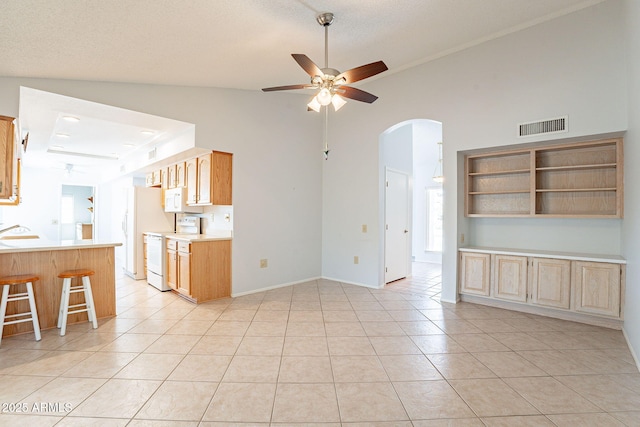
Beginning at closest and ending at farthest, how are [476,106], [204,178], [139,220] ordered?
1. [476,106]
2. [204,178]
3. [139,220]

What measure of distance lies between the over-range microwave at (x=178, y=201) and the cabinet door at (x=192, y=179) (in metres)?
0.15

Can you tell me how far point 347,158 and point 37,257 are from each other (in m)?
4.21

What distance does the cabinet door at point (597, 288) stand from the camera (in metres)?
2.97

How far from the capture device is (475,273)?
3865mm

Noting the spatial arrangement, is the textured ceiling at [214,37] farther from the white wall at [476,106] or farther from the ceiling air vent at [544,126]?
the ceiling air vent at [544,126]

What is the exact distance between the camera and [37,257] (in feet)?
9.98

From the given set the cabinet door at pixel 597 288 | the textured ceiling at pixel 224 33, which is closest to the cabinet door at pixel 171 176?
the textured ceiling at pixel 224 33

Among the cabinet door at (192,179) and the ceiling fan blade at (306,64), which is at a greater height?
the ceiling fan blade at (306,64)

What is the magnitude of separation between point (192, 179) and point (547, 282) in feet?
16.3

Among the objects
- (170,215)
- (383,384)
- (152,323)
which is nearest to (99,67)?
(152,323)

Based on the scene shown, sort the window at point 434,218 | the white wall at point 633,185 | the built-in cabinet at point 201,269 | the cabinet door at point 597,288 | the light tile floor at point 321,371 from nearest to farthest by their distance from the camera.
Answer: the light tile floor at point 321,371 < the white wall at point 633,185 < the cabinet door at point 597,288 < the built-in cabinet at point 201,269 < the window at point 434,218

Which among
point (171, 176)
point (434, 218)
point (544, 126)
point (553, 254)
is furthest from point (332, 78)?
point (434, 218)

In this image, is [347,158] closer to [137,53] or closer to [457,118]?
[457,118]

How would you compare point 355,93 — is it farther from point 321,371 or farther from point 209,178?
point 209,178
